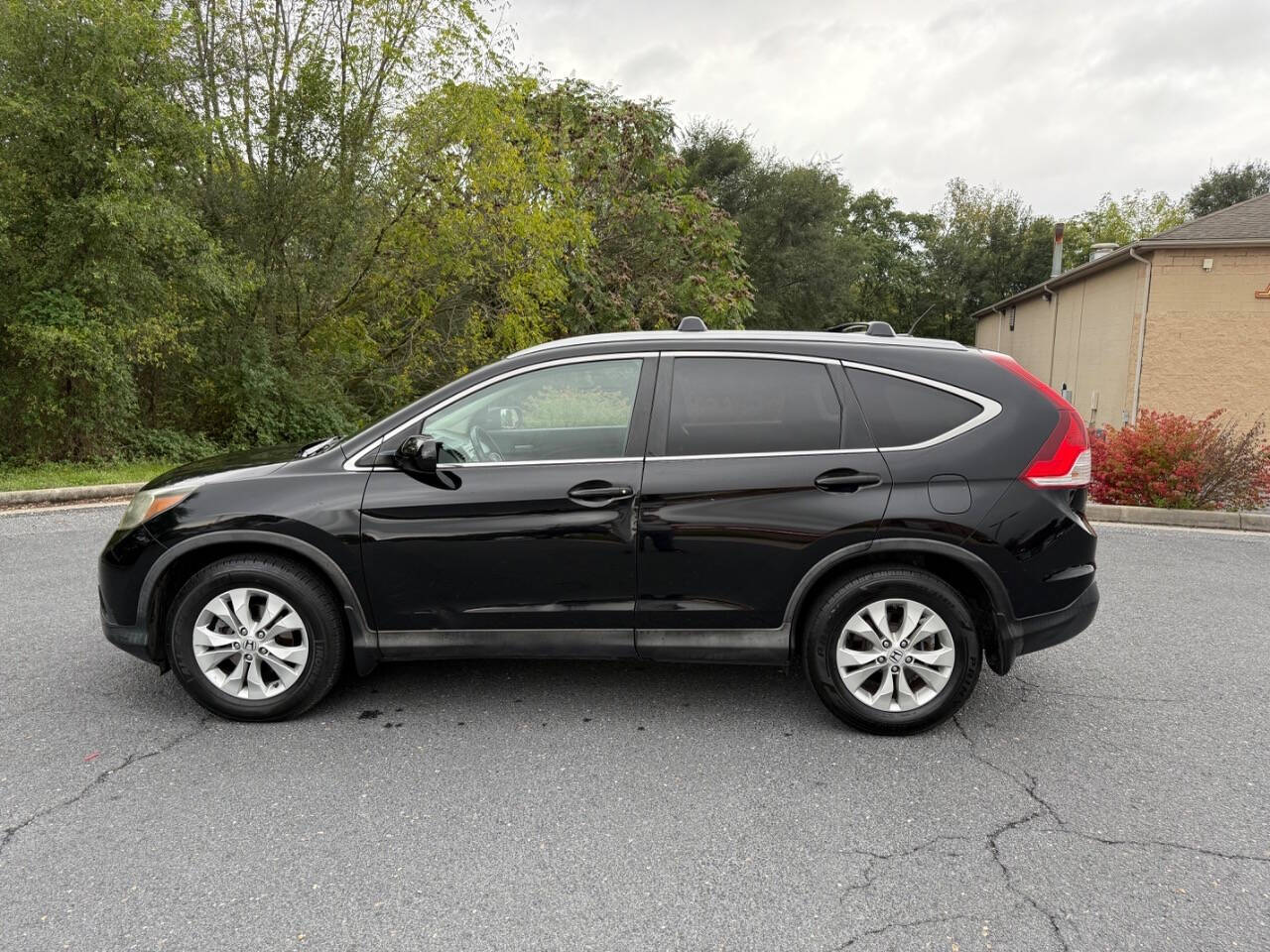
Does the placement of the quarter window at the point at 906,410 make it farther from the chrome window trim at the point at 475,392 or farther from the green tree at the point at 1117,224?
the green tree at the point at 1117,224

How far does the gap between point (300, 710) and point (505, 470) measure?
54.6 inches

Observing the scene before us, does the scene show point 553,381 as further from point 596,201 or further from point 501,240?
point 596,201

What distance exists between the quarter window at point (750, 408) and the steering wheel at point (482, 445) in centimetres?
82

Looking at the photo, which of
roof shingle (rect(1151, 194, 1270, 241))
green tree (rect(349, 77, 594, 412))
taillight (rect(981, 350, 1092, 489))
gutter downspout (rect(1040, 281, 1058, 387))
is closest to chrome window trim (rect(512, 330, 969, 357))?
taillight (rect(981, 350, 1092, 489))

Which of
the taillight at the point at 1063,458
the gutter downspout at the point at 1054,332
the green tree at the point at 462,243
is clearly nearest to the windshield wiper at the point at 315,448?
the taillight at the point at 1063,458

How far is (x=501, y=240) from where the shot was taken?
14.5m

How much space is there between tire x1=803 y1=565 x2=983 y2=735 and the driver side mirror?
1757 millimetres

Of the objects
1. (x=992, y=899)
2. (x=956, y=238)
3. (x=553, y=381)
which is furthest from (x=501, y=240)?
(x=956, y=238)

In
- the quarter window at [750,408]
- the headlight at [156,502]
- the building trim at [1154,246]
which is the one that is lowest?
the headlight at [156,502]

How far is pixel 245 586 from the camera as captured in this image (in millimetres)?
3521

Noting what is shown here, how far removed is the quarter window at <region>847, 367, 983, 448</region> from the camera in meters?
3.49

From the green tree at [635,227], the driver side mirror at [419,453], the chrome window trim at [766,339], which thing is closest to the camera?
the driver side mirror at [419,453]

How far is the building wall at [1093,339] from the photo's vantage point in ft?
56.5

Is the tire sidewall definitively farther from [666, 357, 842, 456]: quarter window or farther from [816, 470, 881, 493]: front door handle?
[816, 470, 881, 493]: front door handle
